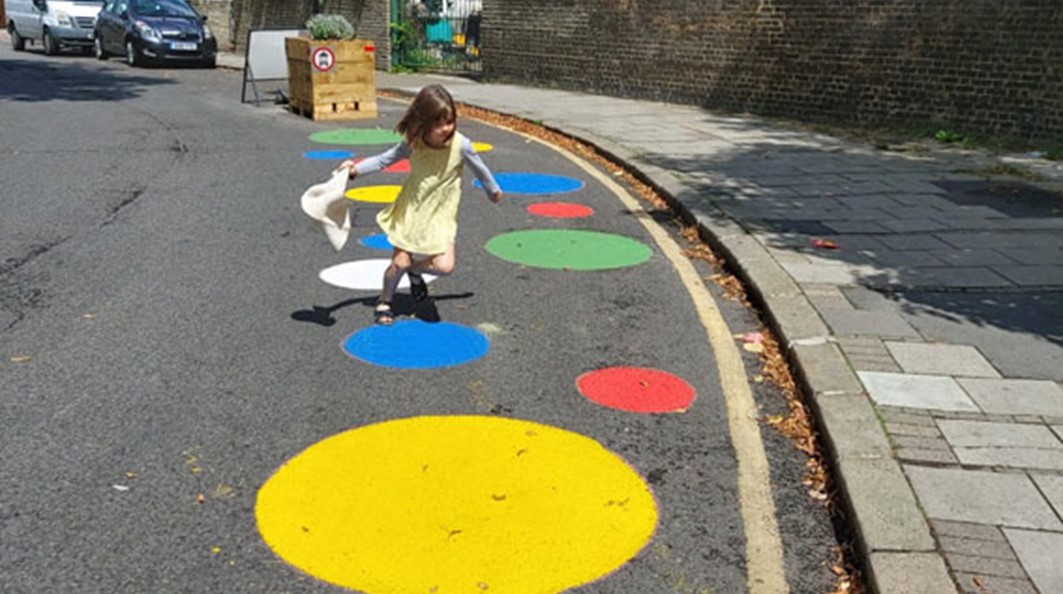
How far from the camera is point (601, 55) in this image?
55.9 feet

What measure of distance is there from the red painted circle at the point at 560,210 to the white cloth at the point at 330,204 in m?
3.11

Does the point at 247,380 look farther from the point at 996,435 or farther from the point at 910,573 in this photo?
→ the point at 996,435

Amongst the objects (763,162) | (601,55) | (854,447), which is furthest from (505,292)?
(601,55)

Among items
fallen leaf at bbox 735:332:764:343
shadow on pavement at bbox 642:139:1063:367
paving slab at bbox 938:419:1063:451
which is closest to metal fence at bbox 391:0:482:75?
shadow on pavement at bbox 642:139:1063:367

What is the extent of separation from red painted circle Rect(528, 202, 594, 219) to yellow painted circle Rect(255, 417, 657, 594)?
4098 millimetres

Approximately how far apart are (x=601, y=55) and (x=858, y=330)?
1283cm

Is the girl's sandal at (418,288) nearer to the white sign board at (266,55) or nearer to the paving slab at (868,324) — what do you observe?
the paving slab at (868,324)

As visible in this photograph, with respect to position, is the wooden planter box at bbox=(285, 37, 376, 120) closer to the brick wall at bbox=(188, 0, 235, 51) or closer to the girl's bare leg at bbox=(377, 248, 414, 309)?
the girl's bare leg at bbox=(377, 248, 414, 309)

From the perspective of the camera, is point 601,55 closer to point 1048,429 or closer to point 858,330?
point 858,330

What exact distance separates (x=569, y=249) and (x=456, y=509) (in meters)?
3.75

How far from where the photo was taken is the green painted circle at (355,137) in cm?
1170

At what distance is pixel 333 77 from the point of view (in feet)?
44.1

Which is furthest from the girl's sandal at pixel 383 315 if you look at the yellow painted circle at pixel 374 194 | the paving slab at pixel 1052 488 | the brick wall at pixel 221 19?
the brick wall at pixel 221 19

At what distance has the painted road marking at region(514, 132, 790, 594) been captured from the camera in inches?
124
